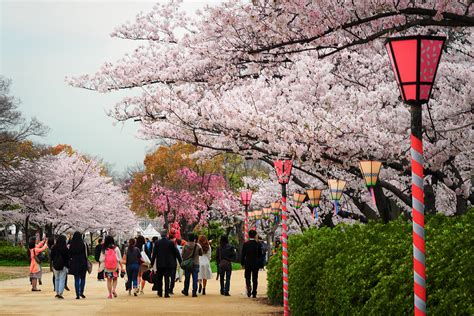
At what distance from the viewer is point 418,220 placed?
7238 millimetres

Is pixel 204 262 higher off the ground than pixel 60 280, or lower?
higher

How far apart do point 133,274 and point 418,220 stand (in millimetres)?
17182

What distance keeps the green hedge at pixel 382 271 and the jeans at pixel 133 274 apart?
8.94 metres

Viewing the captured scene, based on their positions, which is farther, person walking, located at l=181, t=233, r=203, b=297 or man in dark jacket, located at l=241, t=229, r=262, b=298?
person walking, located at l=181, t=233, r=203, b=297

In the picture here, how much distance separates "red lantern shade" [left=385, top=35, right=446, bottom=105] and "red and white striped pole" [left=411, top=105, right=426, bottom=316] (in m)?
0.18

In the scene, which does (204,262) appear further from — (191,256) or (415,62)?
(415,62)

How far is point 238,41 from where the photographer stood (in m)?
12.8

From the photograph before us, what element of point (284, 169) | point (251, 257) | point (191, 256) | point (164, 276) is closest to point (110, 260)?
point (164, 276)

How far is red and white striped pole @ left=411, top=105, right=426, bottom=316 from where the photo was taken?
706 cm

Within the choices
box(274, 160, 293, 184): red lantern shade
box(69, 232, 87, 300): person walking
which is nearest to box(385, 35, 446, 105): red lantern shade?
box(274, 160, 293, 184): red lantern shade

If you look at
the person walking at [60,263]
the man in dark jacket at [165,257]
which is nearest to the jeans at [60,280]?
the person walking at [60,263]

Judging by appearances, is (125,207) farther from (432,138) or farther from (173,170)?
(432,138)

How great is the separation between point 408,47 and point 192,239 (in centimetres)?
1631

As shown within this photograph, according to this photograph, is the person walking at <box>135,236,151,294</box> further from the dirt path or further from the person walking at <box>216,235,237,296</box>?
the person walking at <box>216,235,237,296</box>
